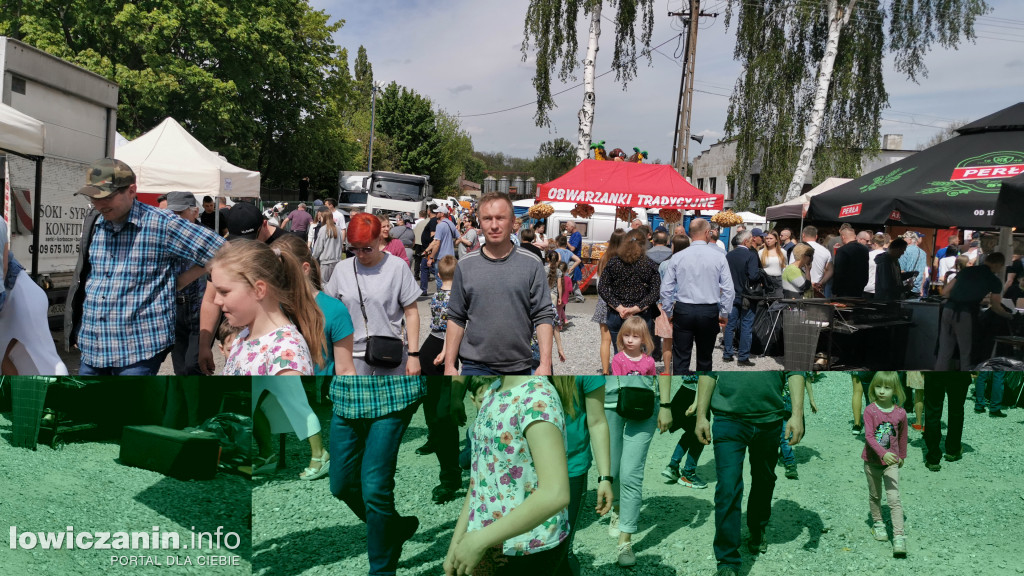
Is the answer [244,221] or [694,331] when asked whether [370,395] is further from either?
[694,331]

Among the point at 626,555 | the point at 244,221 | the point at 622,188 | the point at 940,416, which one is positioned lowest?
the point at 626,555

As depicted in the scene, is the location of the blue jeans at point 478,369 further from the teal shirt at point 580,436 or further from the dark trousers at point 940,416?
the dark trousers at point 940,416

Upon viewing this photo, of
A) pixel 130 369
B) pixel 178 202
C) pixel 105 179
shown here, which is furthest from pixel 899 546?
pixel 178 202

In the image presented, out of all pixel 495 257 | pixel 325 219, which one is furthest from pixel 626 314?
pixel 325 219

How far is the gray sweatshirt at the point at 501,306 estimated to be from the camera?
13.7 ft

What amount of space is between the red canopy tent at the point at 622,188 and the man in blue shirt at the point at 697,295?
5.59 metres

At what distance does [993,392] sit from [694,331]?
4733 millimetres

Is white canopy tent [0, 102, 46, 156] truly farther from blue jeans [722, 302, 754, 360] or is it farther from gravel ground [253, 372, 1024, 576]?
blue jeans [722, 302, 754, 360]

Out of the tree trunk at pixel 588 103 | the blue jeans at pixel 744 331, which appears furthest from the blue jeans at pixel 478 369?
the tree trunk at pixel 588 103

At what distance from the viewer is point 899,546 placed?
2.65 meters

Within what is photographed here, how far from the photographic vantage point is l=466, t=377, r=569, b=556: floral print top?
2.08m

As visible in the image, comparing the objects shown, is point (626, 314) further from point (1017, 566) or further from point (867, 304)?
point (1017, 566)

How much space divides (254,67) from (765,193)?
18363 mm

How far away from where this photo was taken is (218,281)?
259 centimetres
